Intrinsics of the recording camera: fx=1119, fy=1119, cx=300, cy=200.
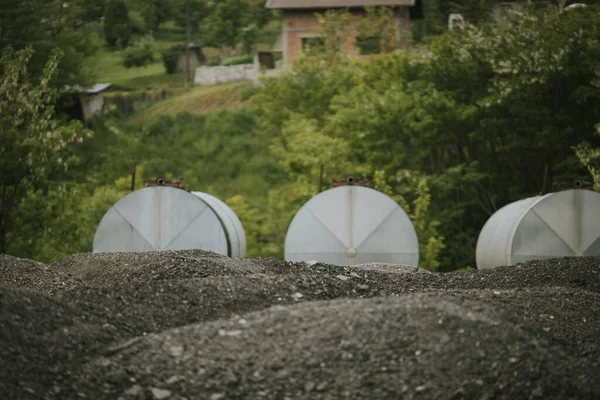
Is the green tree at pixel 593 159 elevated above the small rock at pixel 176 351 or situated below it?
above

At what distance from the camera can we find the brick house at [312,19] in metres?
55.3

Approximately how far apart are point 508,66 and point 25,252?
52.9 ft

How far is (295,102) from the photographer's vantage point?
46719 millimetres

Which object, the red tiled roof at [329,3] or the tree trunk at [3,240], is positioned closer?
the tree trunk at [3,240]

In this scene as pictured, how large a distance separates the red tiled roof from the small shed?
34.7ft

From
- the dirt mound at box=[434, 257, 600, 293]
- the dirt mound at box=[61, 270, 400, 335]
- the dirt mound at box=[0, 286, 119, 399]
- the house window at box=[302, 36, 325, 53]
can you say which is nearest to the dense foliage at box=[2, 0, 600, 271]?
the house window at box=[302, 36, 325, 53]

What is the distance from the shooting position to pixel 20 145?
1061 inches

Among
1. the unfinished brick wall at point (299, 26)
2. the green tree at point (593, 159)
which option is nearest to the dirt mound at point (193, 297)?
the green tree at point (593, 159)

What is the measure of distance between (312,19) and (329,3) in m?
1.49

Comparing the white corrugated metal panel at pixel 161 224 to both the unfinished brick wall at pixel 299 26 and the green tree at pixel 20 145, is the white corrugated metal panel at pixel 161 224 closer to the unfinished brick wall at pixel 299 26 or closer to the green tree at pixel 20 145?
the green tree at pixel 20 145

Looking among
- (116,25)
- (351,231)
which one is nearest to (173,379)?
(351,231)

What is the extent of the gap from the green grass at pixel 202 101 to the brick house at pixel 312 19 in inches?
197

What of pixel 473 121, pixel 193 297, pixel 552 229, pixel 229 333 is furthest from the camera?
pixel 473 121

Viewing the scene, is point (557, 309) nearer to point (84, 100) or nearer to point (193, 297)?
point (193, 297)
